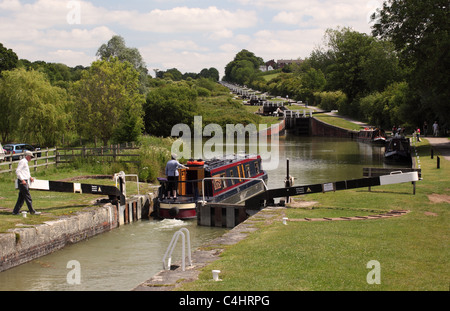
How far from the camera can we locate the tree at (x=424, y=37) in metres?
34.1

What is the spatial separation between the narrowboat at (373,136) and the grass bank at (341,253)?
38346mm

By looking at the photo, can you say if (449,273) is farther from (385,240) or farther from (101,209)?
(101,209)

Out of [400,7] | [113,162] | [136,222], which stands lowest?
[136,222]

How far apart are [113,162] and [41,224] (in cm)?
1327

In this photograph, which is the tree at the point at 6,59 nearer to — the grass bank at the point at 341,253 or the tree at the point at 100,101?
the tree at the point at 100,101

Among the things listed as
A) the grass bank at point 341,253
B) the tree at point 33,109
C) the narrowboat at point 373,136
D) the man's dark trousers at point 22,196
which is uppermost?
the tree at point 33,109

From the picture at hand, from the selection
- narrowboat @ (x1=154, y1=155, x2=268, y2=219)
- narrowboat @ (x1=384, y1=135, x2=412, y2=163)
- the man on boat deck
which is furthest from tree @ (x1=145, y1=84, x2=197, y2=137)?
the man on boat deck

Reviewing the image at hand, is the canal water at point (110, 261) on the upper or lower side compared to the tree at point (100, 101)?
lower

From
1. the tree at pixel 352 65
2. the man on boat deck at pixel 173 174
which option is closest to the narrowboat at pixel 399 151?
the man on boat deck at pixel 173 174

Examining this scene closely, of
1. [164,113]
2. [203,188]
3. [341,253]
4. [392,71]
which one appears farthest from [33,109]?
[392,71]

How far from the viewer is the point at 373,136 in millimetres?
55500

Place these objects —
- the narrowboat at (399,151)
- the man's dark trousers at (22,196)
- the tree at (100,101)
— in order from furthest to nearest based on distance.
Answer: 1. the tree at (100,101)
2. the narrowboat at (399,151)
3. the man's dark trousers at (22,196)
